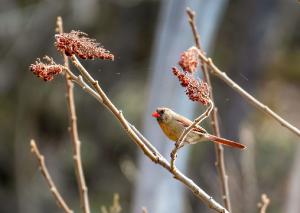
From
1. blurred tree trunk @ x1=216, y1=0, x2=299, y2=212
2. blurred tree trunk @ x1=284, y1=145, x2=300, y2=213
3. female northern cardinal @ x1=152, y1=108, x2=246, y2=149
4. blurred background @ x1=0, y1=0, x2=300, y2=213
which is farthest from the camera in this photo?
blurred background @ x1=0, y1=0, x2=300, y2=213

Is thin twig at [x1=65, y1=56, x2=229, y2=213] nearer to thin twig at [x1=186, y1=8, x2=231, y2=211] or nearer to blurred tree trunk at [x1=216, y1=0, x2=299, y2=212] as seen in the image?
thin twig at [x1=186, y1=8, x2=231, y2=211]

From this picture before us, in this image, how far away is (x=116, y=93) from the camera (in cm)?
1129

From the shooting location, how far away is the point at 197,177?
10336 millimetres

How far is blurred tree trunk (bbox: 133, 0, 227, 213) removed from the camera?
19.9 ft

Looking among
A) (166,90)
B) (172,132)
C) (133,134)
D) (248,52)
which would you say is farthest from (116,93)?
(133,134)

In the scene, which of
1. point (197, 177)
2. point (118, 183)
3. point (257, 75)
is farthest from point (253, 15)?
point (118, 183)

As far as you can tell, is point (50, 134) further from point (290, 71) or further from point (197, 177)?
point (290, 71)

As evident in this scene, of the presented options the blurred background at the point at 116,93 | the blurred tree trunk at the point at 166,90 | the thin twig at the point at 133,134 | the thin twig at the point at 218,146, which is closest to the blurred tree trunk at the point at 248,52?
the blurred background at the point at 116,93

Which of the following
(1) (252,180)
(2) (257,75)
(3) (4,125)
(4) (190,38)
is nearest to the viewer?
(1) (252,180)

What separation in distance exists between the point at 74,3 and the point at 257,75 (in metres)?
2.72

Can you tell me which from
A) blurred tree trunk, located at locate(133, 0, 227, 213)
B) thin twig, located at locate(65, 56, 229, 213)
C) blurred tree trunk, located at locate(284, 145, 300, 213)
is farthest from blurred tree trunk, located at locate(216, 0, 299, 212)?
thin twig, located at locate(65, 56, 229, 213)

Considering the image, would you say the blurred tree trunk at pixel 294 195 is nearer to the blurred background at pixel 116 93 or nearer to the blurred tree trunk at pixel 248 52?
the blurred background at pixel 116 93

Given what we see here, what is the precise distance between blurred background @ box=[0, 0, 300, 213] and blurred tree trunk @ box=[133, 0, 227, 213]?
2.56 m

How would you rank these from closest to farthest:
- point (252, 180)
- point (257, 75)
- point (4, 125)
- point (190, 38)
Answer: point (252, 180) < point (190, 38) < point (257, 75) < point (4, 125)
